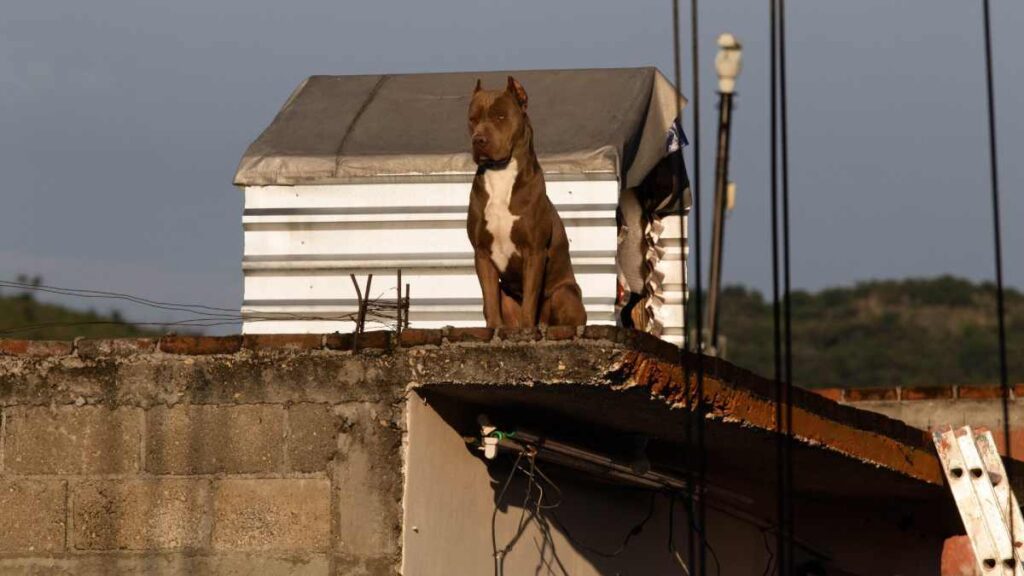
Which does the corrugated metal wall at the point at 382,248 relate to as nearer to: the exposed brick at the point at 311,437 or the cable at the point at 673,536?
the cable at the point at 673,536

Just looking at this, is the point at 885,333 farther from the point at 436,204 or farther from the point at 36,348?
the point at 36,348

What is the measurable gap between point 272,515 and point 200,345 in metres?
0.80

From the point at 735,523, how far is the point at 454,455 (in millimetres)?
3216

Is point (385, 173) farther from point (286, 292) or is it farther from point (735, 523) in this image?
point (735, 523)

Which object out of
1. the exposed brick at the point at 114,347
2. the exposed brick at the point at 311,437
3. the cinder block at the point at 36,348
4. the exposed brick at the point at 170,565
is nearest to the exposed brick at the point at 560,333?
the exposed brick at the point at 311,437

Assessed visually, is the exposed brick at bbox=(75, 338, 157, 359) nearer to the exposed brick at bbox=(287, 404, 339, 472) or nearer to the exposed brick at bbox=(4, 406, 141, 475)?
the exposed brick at bbox=(4, 406, 141, 475)

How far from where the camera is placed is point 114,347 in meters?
7.67

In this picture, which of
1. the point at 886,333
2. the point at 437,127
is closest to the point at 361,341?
the point at 437,127

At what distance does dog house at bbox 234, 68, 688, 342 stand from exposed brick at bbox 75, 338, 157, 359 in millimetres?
3028

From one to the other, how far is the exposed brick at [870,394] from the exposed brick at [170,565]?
6265mm

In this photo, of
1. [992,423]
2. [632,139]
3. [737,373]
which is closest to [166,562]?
[737,373]

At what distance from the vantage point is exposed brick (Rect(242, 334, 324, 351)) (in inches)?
295

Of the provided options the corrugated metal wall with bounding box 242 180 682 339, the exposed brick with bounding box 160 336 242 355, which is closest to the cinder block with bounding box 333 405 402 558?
the exposed brick with bounding box 160 336 242 355

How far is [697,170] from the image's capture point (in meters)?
7.61
